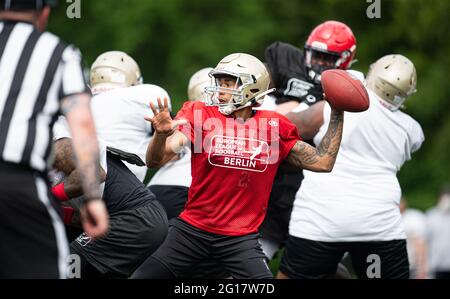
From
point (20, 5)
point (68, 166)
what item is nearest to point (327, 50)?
point (68, 166)

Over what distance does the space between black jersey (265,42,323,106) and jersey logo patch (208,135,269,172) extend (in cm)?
130

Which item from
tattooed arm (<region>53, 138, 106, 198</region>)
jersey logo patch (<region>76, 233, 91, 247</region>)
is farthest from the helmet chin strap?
jersey logo patch (<region>76, 233, 91, 247</region>)

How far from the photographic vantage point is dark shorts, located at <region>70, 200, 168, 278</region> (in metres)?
6.14

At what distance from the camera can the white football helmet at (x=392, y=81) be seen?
22.6 feet

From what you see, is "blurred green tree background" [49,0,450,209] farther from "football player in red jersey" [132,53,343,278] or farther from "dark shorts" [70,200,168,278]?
"football player in red jersey" [132,53,343,278]

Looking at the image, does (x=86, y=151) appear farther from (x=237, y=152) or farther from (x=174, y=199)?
(x=174, y=199)

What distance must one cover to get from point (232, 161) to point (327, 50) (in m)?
1.80

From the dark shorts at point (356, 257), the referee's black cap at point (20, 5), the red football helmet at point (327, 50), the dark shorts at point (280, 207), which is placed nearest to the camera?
the referee's black cap at point (20, 5)

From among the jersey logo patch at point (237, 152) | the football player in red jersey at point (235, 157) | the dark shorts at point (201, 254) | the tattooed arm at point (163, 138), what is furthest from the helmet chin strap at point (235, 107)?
the dark shorts at point (201, 254)

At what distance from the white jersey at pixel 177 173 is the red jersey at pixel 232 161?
42.8 inches

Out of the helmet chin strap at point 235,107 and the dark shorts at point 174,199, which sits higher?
the helmet chin strap at point 235,107

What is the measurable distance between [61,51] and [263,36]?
44.5 feet

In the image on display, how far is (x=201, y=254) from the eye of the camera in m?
6.15

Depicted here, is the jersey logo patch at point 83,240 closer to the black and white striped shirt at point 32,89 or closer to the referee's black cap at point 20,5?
the black and white striped shirt at point 32,89
